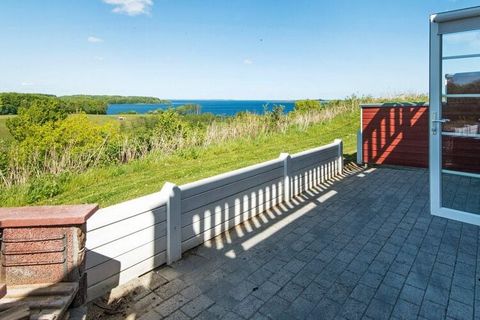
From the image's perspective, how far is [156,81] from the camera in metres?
29.4

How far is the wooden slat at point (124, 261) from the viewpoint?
84.0 inches

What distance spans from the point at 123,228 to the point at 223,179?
1238 mm

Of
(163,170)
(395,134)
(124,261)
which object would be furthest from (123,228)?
(395,134)

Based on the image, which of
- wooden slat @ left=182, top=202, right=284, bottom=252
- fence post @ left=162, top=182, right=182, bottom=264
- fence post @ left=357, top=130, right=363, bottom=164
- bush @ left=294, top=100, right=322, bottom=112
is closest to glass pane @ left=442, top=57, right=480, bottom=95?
wooden slat @ left=182, top=202, right=284, bottom=252

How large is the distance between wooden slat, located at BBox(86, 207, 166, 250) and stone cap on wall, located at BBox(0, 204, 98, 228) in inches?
23.8

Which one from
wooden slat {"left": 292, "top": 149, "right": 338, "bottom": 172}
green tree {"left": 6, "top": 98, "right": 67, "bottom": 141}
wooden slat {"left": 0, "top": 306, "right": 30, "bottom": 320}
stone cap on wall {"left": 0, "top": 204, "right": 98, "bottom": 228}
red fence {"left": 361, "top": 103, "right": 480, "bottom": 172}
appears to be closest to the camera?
wooden slat {"left": 0, "top": 306, "right": 30, "bottom": 320}

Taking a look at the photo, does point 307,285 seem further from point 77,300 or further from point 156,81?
point 156,81

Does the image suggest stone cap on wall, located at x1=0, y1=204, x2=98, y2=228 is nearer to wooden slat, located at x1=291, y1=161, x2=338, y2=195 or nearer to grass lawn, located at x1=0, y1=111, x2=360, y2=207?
grass lawn, located at x1=0, y1=111, x2=360, y2=207

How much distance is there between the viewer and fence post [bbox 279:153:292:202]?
14.1 feet

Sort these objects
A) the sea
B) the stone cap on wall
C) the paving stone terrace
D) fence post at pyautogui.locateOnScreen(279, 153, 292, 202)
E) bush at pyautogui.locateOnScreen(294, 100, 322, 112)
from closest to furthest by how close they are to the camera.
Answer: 1. the stone cap on wall
2. the paving stone terrace
3. fence post at pyautogui.locateOnScreen(279, 153, 292, 202)
4. the sea
5. bush at pyautogui.locateOnScreen(294, 100, 322, 112)

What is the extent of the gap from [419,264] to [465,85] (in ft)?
6.87

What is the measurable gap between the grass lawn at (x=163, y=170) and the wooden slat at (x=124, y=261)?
213 centimetres

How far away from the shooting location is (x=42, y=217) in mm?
1423

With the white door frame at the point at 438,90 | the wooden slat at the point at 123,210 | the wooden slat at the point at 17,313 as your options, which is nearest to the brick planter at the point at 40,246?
the wooden slat at the point at 17,313
